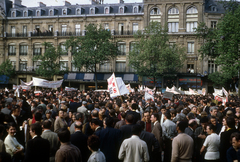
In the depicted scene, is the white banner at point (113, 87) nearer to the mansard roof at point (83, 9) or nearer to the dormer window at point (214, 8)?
the mansard roof at point (83, 9)

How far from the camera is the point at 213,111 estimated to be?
9984 millimetres

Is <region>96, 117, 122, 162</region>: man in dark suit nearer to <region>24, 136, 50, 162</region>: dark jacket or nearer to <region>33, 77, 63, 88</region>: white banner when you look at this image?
<region>24, 136, 50, 162</region>: dark jacket

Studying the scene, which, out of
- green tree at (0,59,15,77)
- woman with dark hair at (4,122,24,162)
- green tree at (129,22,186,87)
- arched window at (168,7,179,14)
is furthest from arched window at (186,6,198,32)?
woman with dark hair at (4,122,24,162)

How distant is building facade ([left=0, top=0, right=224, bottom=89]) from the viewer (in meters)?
42.6

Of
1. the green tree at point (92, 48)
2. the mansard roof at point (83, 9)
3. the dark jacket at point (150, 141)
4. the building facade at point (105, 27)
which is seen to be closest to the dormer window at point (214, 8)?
the building facade at point (105, 27)

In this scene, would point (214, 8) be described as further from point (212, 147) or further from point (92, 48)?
point (212, 147)

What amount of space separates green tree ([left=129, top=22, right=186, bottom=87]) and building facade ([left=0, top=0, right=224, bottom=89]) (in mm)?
3843

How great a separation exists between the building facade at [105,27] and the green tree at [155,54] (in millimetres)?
3843

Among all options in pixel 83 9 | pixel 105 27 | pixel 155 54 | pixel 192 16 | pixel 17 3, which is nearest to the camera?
pixel 155 54

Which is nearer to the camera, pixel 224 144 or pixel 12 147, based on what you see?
pixel 12 147

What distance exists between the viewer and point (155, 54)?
37.4 meters

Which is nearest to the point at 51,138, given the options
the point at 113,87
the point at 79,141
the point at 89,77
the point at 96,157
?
the point at 79,141

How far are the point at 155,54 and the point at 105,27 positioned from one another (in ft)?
41.7

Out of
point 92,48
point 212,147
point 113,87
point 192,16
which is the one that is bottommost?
point 212,147
